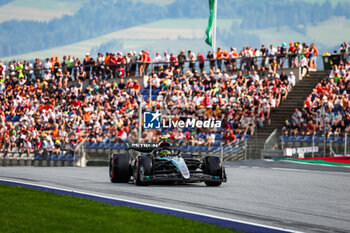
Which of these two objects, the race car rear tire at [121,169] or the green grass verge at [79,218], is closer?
the green grass verge at [79,218]

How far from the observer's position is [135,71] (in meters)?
39.9

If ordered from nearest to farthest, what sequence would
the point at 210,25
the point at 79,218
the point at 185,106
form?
the point at 79,218
the point at 185,106
the point at 210,25

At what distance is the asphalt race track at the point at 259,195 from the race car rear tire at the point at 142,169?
1.08 feet

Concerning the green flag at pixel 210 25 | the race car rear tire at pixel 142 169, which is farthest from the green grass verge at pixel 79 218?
the green flag at pixel 210 25

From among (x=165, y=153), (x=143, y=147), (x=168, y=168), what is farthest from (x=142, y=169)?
(x=143, y=147)

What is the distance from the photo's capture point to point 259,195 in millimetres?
14031

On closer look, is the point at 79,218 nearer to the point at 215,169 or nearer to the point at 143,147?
the point at 215,169

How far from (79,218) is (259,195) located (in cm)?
523

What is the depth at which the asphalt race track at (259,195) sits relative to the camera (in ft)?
34.2

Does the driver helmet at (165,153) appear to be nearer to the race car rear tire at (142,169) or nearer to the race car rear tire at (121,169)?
the race car rear tire at (142,169)

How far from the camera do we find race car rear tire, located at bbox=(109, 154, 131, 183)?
17.2 metres

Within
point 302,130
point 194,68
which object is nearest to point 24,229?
point 302,130

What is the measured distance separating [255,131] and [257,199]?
15.4 m

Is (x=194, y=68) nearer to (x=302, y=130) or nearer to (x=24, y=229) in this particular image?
(x=302, y=130)
